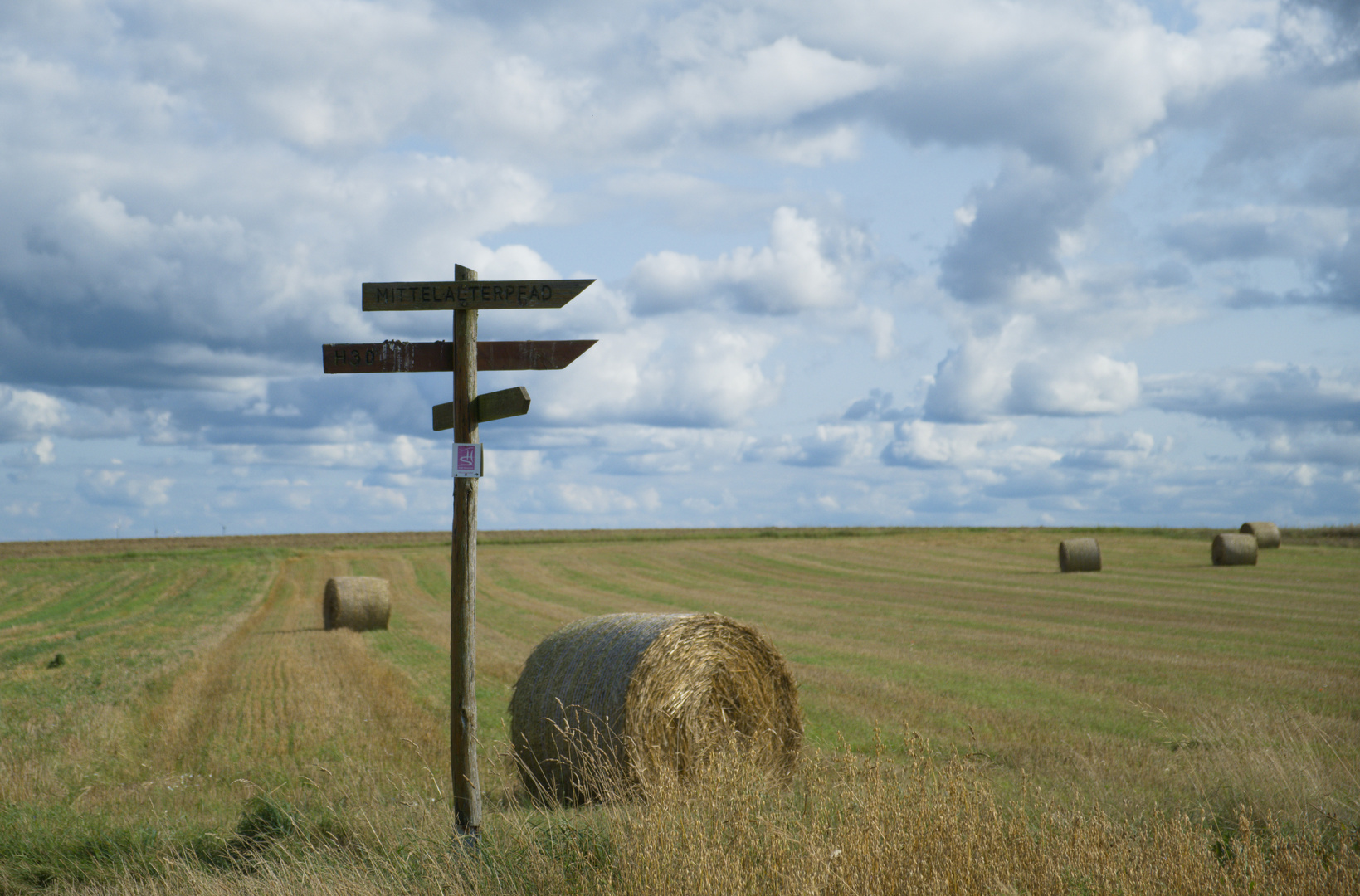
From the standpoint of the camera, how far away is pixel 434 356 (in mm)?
6984

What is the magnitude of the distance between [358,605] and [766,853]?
17.1 m

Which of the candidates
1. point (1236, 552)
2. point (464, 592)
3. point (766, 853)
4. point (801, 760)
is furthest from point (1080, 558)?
point (766, 853)

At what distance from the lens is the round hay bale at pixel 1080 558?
3256cm

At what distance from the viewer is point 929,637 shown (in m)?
17.9

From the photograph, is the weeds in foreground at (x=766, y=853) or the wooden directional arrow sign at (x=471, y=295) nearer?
the weeds in foreground at (x=766, y=853)

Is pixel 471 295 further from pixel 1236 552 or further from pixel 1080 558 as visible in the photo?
pixel 1236 552

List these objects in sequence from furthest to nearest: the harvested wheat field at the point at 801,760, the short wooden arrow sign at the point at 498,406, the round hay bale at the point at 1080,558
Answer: the round hay bale at the point at 1080,558, the short wooden arrow sign at the point at 498,406, the harvested wheat field at the point at 801,760

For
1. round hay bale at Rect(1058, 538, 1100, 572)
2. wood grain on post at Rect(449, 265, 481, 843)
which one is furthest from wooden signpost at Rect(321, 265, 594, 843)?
round hay bale at Rect(1058, 538, 1100, 572)

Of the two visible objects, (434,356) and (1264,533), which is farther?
(1264,533)

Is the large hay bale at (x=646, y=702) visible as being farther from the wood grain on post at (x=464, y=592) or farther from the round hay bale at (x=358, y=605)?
the round hay bale at (x=358, y=605)

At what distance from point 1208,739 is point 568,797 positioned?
6057mm

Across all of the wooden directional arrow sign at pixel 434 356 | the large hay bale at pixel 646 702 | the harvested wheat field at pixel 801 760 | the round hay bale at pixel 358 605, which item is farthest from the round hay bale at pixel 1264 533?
the wooden directional arrow sign at pixel 434 356

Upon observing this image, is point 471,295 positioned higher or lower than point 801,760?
higher

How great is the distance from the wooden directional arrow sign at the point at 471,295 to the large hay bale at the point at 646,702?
283 centimetres
